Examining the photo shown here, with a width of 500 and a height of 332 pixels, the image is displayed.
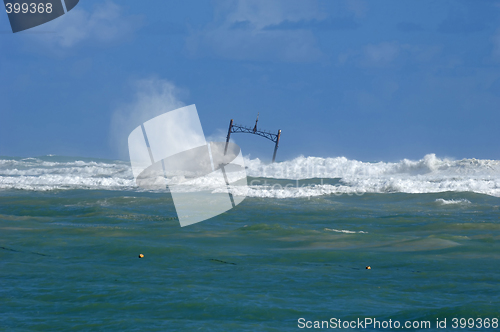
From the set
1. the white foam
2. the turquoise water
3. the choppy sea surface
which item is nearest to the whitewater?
the white foam

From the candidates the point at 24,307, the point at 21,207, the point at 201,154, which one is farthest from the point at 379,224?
the point at 201,154

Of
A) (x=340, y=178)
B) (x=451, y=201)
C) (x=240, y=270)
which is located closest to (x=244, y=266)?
(x=240, y=270)

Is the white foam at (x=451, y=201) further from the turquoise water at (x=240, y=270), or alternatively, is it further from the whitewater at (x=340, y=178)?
the turquoise water at (x=240, y=270)

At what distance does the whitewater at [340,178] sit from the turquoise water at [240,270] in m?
6.46

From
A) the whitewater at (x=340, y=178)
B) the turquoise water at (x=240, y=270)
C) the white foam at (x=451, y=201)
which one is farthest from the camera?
the whitewater at (x=340, y=178)

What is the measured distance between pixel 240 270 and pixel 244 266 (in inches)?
10.5

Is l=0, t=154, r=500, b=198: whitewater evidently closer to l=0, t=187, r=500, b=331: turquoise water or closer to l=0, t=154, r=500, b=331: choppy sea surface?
l=0, t=154, r=500, b=331: choppy sea surface

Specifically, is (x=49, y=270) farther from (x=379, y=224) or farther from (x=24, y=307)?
(x=379, y=224)

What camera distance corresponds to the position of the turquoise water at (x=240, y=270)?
4672mm

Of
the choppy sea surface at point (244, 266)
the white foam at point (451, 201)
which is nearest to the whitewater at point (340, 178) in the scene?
the white foam at point (451, 201)

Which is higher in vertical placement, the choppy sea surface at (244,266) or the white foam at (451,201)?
the white foam at (451,201)

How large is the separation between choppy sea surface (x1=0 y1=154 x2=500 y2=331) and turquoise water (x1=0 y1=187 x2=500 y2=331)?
0.02 meters

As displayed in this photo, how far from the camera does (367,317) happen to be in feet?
15.0

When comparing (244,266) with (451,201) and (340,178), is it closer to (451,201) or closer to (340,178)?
(451,201)
